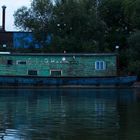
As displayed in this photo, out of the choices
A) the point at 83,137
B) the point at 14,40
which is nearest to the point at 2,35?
the point at 14,40

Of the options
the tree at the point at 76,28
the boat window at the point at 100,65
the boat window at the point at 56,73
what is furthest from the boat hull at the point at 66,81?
the tree at the point at 76,28

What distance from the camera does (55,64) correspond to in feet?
232

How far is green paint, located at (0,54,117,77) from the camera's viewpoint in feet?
230

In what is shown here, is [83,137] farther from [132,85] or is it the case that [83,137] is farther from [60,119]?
[132,85]

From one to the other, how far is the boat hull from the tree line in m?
6.25

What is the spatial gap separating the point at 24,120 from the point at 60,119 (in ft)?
5.52

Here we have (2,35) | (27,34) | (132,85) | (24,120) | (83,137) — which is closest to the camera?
(83,137)

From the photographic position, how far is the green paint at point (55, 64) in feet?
230

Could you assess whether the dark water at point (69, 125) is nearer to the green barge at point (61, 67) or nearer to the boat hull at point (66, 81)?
the boat hull at point (66, 81)

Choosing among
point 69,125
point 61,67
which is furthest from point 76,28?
point 69,125

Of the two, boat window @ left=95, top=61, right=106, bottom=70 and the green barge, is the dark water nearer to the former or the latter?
the green barge

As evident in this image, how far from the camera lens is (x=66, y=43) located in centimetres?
7881

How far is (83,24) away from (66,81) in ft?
43.7

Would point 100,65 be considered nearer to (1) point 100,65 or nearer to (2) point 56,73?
(1) point 100,65
